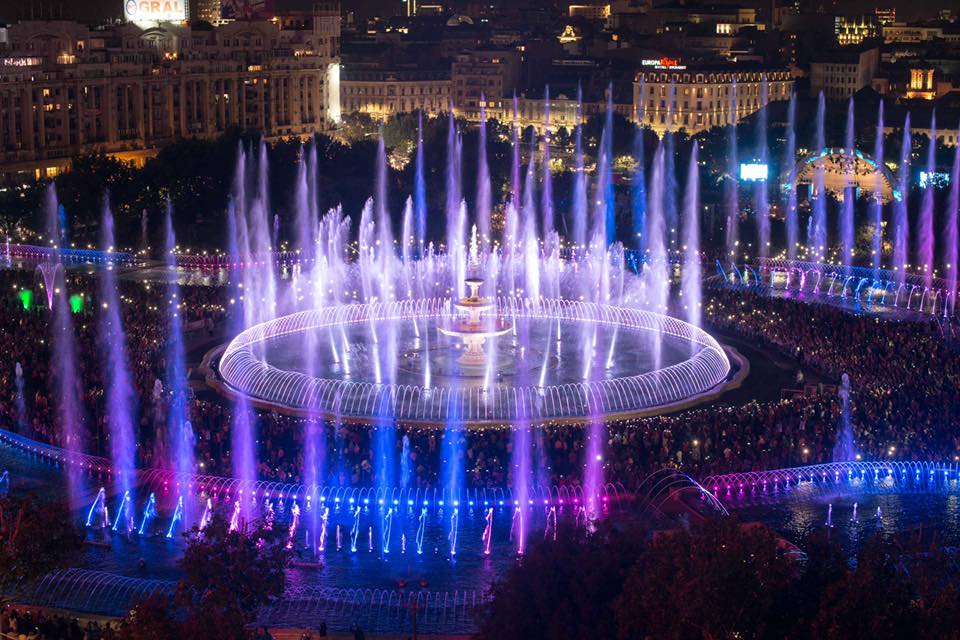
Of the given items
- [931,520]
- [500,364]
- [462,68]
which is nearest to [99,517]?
[500,364]

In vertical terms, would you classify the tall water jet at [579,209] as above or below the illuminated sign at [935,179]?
below

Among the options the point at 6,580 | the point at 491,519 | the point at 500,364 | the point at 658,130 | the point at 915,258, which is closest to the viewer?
the point at 6,580

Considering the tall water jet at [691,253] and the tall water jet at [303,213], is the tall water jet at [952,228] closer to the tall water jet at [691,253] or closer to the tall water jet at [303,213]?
the tall water jet at [691,253]

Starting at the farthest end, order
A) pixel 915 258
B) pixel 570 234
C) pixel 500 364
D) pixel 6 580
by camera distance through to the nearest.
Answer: pixel 570 234 < pixel 915 258 < pixel 500 364 < pixel 6 580

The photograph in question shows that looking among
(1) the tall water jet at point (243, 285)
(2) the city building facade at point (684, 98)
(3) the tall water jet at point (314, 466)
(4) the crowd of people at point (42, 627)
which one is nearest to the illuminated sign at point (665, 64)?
(2) the city building facade at point (684, 98)

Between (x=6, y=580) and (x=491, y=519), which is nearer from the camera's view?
(x=6, y=580)

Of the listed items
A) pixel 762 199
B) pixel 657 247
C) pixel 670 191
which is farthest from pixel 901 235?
pixel 670 191

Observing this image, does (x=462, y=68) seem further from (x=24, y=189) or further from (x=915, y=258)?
(x=915, y=258)
